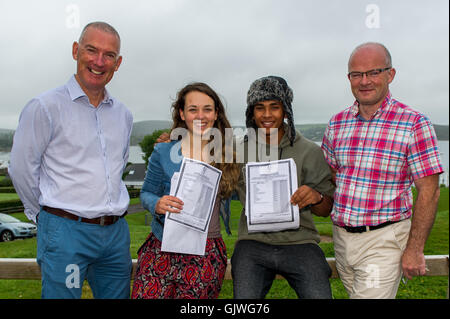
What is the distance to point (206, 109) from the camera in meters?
2.96

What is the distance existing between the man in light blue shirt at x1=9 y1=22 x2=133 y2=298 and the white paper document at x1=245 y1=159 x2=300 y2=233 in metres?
1.04

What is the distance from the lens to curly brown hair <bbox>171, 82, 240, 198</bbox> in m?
2.92

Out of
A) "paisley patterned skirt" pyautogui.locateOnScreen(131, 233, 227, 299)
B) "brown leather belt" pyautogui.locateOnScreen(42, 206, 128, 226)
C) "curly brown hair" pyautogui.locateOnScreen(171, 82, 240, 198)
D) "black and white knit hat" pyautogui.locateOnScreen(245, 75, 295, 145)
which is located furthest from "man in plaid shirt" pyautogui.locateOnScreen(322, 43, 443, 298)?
"brown leather belt" pyautogui.locateOnScreen(42, 206, 128, 226)

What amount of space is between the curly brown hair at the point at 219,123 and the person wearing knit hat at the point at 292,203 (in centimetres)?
17

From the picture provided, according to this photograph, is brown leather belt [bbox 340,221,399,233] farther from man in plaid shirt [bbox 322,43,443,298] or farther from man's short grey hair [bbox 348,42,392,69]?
man's short grey hair [bbox 348,42,392,69]

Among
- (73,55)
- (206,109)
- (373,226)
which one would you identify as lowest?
(373,226)

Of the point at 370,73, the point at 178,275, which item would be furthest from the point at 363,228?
the point at 178,275

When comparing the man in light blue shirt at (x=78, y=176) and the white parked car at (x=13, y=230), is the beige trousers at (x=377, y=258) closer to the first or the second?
the man in light blue shirt at (x=78, y=176)

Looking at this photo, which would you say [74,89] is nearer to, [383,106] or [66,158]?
[66,158]
